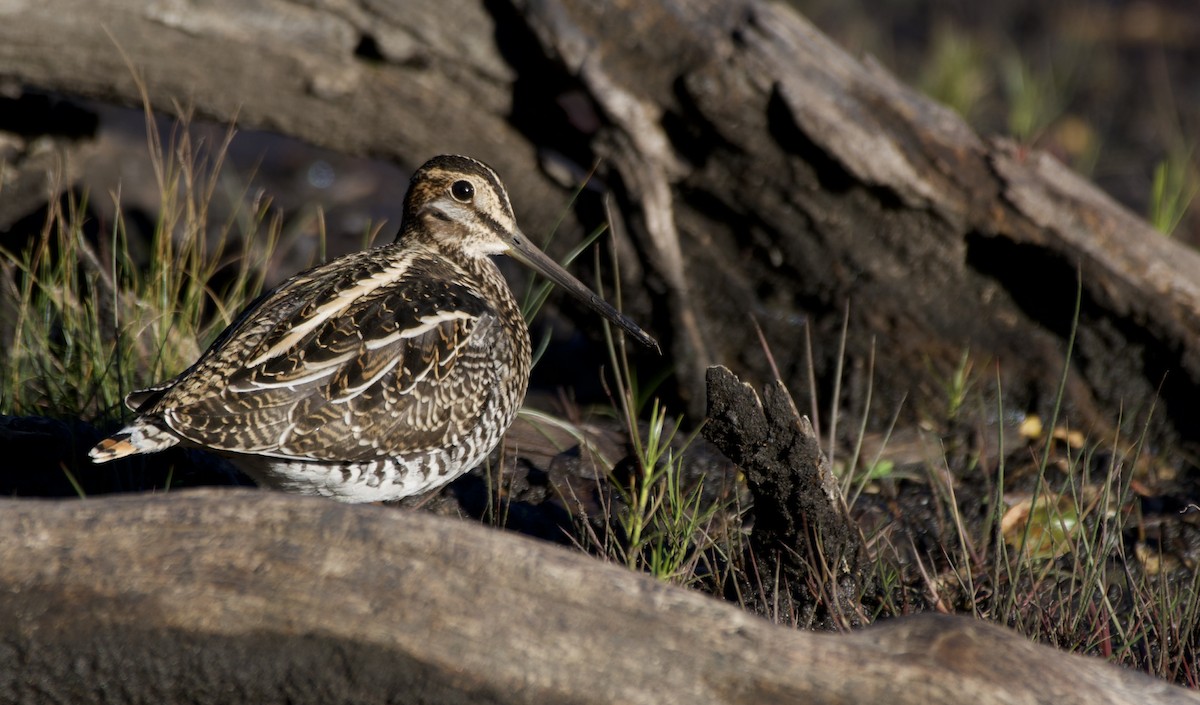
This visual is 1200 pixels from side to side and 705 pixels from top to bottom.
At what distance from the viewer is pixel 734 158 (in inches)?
187

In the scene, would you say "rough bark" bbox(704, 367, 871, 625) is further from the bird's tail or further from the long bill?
the bird's tail

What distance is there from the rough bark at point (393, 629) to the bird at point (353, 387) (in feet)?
2.23

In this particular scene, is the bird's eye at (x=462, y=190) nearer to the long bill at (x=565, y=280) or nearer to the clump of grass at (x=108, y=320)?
the long bill at (x=565, y=280)

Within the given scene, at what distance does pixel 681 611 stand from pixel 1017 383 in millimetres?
2821

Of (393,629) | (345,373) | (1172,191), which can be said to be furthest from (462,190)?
(1172,191)

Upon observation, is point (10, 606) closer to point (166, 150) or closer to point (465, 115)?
point (465, 115)

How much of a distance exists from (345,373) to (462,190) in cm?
86

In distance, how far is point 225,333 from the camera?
366cm

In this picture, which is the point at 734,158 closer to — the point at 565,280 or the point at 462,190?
the point at 565,280

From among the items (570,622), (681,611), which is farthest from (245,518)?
(681,611)

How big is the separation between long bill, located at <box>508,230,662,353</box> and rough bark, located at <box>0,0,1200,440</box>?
0.73 m

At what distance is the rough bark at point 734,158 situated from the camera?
4570mm

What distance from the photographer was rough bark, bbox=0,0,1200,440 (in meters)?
4.57

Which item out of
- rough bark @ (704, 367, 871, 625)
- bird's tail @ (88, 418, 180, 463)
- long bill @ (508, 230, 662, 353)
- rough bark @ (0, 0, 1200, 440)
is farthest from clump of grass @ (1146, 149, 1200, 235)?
bird's tail @ (88, 418, 180, 463)
